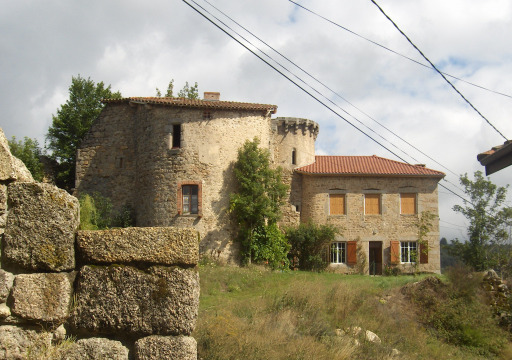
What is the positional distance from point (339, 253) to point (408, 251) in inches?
155

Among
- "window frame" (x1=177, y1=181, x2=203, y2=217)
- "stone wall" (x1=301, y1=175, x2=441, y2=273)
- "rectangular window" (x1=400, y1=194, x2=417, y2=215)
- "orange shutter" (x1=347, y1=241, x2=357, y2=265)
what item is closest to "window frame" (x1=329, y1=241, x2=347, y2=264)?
"orange shutter" (x1=347, y1=241, x2=357, y2=265)

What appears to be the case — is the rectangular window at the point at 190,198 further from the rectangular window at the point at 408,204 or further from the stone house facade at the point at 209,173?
the rectangular window at the point at 408,204

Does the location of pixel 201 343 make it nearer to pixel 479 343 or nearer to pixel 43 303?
pixel 43 303

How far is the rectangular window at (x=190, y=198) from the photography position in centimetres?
2400

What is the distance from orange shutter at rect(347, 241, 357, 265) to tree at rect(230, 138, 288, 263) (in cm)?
463

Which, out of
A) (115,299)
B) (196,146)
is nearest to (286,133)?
(196,146)

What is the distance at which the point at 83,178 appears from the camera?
88.9ft

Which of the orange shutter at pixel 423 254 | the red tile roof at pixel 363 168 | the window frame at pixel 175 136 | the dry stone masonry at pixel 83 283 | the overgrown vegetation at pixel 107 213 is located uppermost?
the window frame at pixel 175 136

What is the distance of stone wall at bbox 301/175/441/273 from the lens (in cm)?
2836

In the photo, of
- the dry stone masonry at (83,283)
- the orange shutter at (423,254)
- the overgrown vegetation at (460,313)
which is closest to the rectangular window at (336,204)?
the orange shutter at (423,254)

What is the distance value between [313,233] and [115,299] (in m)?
23.7

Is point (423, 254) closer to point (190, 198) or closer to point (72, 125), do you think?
point (190, 198)

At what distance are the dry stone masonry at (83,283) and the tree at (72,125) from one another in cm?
2646

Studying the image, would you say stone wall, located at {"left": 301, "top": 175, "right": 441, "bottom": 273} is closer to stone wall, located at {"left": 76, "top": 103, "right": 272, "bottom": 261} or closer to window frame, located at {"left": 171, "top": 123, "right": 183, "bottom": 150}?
stone wall, located at {"left": 76, "top": 103, "right": 272, "bottom": 261}
